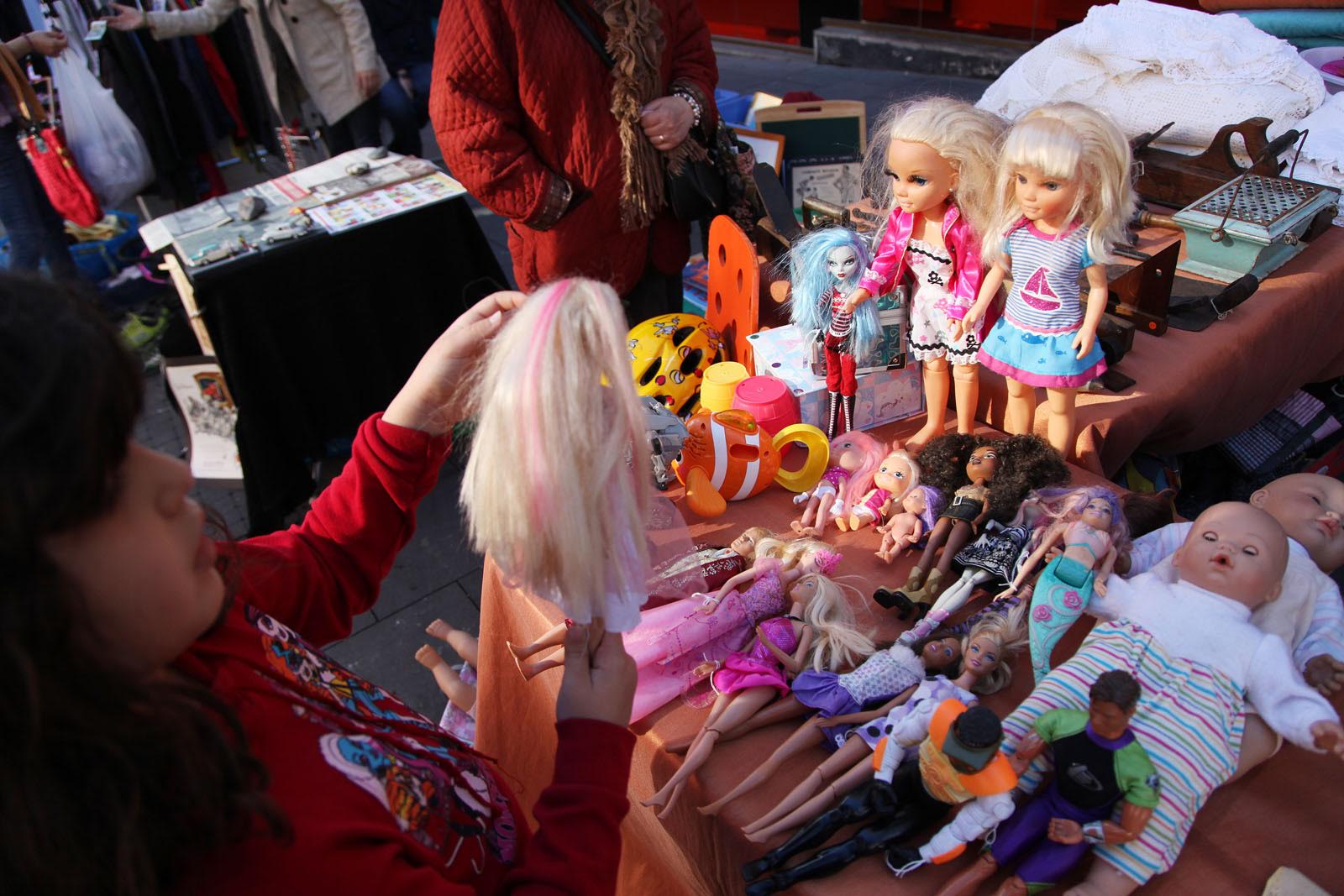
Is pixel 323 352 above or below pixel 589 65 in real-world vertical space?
below

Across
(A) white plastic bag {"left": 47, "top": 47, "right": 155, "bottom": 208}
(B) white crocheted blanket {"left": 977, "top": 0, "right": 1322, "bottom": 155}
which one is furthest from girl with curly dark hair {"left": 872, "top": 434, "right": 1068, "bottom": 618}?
(A) white plastic bag {"left": 47, "top": 47, "right": 155, "bottom": 208}

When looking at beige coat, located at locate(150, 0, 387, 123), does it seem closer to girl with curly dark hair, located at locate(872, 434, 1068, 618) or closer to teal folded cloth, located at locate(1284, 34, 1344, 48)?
girl with curly dark hair, located at locate(872, 434, 1068, 618)

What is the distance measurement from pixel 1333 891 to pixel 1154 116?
245 centimetres

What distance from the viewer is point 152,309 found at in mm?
4422

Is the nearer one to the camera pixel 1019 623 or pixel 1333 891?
pixel 1333 891

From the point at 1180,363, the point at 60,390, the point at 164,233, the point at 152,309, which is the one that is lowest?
the point at 152,309

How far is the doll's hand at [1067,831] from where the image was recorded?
1025mm

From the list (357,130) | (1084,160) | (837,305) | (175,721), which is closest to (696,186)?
(837,305)

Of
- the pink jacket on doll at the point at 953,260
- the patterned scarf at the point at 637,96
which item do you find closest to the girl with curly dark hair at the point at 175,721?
the pink jacket on doll at the point at 953,260

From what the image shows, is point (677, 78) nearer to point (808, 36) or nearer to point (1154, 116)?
point (1154, 116)

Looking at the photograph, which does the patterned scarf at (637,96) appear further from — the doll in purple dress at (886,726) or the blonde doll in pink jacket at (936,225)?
the doll in purple dress at (886,726)

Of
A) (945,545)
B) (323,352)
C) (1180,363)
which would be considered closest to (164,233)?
(323,352)

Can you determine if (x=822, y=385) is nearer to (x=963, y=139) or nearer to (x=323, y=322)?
(x=963, y=139)

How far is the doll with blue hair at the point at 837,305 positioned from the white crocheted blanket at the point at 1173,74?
57.9 inches
